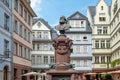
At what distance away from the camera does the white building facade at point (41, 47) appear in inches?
2835

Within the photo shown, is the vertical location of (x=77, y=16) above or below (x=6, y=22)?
above

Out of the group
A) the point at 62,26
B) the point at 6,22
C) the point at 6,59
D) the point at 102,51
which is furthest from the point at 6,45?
the point at 102,51

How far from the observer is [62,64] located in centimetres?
2538

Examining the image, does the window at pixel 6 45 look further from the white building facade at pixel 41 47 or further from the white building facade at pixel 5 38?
the white building facade at pixel 41 47

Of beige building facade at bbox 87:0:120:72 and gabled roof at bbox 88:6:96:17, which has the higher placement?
gabled roof at bbox 88:6:96:17

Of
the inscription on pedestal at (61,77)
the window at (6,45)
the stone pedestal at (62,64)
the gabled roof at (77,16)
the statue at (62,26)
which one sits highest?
the gabled roof at (77,16)

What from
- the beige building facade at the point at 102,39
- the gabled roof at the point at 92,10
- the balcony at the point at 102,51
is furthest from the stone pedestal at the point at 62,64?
the gabled roof at the point at 92,10

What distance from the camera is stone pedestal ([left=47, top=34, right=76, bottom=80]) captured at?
24672 mm

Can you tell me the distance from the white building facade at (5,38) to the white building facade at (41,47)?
107 feet

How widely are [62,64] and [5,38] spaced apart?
43.9 feet

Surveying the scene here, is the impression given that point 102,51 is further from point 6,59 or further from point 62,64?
point 62,64

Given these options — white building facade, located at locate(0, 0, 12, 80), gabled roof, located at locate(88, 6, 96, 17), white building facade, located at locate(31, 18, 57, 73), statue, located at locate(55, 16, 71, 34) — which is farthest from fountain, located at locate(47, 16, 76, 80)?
white building facade, located at locate(31, 18, 57, 73)

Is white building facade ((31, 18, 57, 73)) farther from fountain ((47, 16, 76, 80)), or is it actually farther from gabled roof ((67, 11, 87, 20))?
fountain ((47, 16, 76, 80))

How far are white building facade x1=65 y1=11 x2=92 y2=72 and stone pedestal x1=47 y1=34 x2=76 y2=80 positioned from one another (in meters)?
44.4
